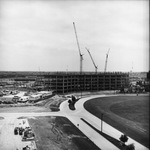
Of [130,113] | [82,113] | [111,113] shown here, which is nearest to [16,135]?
[82,113]

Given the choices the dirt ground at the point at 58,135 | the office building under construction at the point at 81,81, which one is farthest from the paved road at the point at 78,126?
the office building under construction at the point at 81,81

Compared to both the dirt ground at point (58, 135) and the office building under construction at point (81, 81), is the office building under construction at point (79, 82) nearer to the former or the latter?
the office building under construction at point (81, 81)

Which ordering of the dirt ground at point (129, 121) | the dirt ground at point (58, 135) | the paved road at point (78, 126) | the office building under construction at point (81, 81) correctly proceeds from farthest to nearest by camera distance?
1. the office building under construction at point (81, 81)
2. the dirt ground at point (129, 121)
3. the paved road at point (78, 126)
4. the dirt ground at point (58, 135)

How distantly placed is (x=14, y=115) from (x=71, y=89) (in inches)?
2498

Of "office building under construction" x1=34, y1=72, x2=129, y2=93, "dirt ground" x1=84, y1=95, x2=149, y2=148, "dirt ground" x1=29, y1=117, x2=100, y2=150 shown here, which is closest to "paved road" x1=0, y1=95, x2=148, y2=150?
"dirt ground" x1=29, y1=117, x2=100, y2=150

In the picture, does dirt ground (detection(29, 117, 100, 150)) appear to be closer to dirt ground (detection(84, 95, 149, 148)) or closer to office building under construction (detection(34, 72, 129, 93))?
dirt ground (detection(84, 95, 149, 148))

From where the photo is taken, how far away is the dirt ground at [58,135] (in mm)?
36875

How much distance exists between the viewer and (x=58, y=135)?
43000mm

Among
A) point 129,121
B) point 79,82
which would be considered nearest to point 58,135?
point 129,121

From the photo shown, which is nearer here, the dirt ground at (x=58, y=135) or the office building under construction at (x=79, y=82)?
the dirt ground at (x=58, y=135)

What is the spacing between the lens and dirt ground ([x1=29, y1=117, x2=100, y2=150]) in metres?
36.9

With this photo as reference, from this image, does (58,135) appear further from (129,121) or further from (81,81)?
(81,81)

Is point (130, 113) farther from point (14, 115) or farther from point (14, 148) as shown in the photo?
point (14, 148)

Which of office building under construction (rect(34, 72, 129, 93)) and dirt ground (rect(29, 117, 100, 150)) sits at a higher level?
office building under construction (rect(34, 72, 129, 93))
